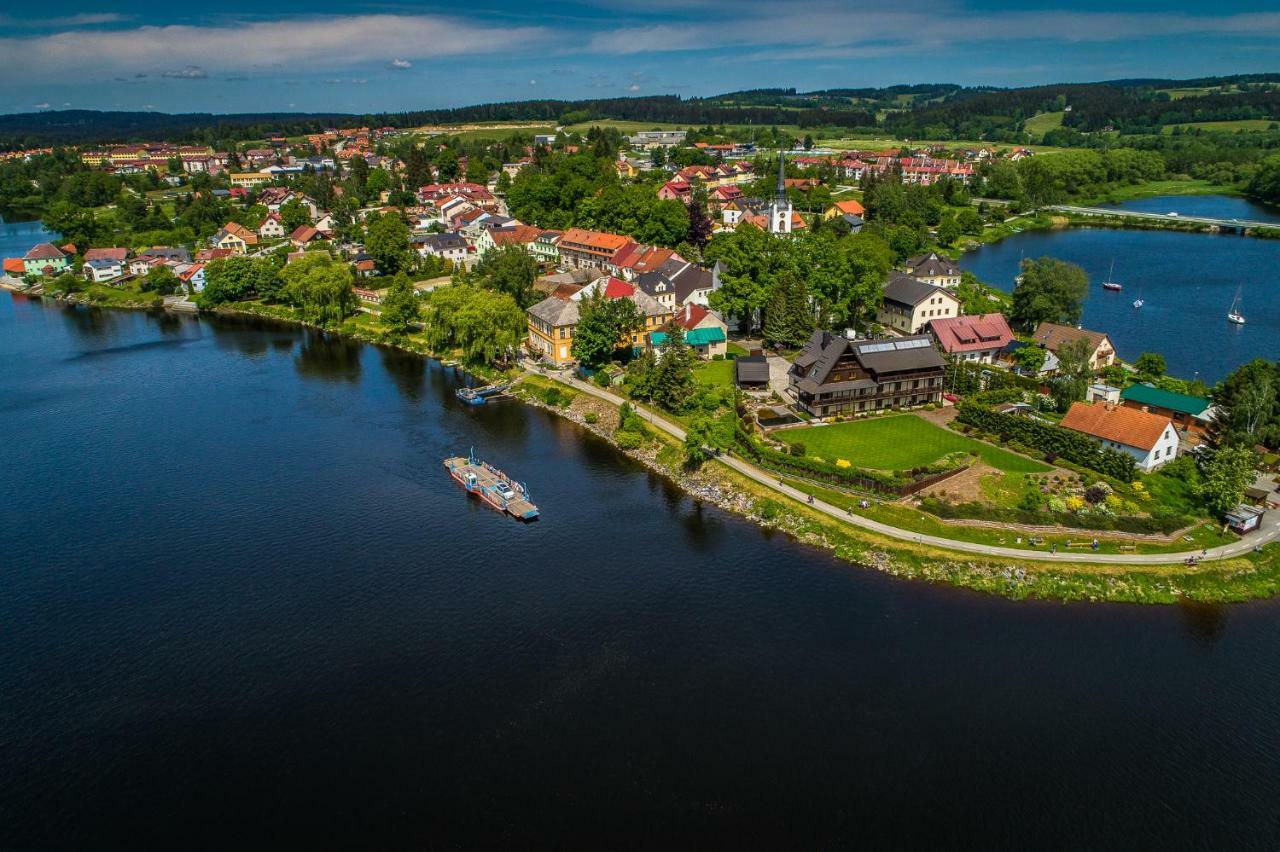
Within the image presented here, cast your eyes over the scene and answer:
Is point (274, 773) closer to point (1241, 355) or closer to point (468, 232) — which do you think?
point (1241, 355)

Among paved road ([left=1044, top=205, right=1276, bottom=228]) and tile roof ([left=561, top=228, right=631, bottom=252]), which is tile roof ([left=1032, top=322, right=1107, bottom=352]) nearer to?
tile roof ([left=561, top=228, right=631, bottom=252])

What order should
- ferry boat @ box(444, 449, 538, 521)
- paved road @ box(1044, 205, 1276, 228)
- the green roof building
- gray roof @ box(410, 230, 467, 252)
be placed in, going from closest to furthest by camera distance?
ferry boat @ box(444, 449, 538, 521), the green roof building, gray roof @ box(410, 230, 467, 252), paved road @ box(1044, 205, 1276, 228)

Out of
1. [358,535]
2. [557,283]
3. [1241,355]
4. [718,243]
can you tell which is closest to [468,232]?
[557,283]

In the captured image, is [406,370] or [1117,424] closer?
[1117,424]

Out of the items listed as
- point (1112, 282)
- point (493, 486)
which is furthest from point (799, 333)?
point (1112, 282)

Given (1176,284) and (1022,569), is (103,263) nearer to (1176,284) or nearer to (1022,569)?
(1022,569)

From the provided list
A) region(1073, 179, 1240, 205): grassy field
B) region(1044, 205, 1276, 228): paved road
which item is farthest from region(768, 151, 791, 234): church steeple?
region(1073, 179, 1240, 205): grassy field
